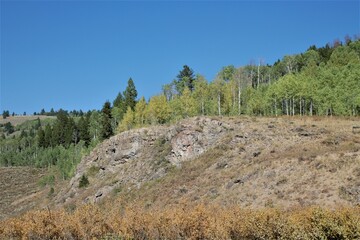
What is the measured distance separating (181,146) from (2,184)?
82.7 meters

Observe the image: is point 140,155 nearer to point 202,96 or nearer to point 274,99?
point 202,96

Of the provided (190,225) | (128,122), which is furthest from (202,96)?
(190,225)

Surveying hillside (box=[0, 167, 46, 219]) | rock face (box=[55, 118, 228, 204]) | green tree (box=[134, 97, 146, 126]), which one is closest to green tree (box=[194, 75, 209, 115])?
green tree (box=[134, 97, 146, 126])

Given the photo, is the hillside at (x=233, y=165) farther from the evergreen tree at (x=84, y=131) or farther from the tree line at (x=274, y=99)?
the evergreen tree at (x=84, y=131)

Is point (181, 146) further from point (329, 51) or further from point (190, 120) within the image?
point (329, 51)

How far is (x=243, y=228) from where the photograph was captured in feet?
65.3

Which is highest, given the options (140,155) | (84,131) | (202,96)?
(202,96)

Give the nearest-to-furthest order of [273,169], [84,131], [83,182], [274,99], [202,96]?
[273,169] → [83,182] → [274,99] → [202,96] → [84,131]

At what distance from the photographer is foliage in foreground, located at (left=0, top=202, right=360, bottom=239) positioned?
1859cm

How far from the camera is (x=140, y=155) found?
66.1 m

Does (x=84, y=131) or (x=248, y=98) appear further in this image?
(x=84, y=131)

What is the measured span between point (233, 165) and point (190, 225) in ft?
91.0

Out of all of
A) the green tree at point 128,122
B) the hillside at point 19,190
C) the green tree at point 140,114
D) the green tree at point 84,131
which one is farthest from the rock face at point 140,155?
the green tree at point 84,131

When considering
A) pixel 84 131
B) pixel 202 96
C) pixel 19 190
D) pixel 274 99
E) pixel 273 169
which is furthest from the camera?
pixel 84 131
